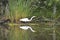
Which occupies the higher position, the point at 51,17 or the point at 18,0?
the point at 18,0

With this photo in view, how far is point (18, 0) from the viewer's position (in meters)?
9.28

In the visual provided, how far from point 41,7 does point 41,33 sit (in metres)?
2.68

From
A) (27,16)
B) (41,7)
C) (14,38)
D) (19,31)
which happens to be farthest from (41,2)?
(14,38)

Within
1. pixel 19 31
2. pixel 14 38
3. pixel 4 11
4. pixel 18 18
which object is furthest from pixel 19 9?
pixel 14 38

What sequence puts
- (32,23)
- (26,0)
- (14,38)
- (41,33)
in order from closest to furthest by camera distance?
(14,38) → (41,33) → (32,23) → (26,0)


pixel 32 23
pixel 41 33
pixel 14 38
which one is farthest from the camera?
pixel 32 23

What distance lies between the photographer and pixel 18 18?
29.8 feet

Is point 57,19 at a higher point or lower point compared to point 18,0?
lower

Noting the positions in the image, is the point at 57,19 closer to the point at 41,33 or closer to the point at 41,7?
the point at 41,7

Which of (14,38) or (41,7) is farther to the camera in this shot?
(41,7)

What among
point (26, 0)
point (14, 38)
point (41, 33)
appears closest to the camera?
point (14, 38)

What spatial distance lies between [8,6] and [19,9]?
0.70 meters

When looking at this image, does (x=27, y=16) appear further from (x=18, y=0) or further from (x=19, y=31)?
(x=19, y=31)

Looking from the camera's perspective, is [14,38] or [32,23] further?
[32,23]
